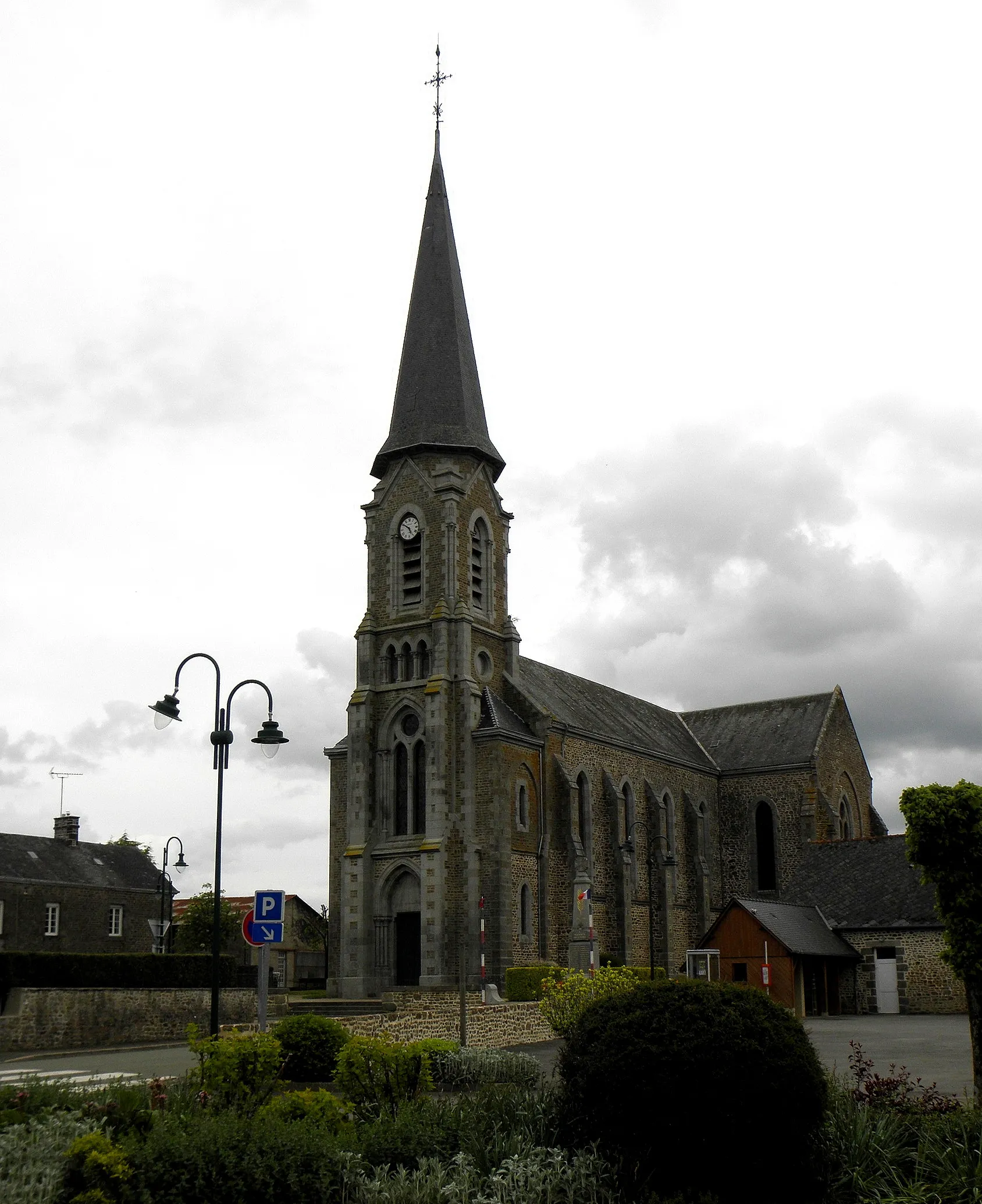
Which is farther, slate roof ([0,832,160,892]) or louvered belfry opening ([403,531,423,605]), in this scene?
slate roof ([0,832,160,892])

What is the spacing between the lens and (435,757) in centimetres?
4006

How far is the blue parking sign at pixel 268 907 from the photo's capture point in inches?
709

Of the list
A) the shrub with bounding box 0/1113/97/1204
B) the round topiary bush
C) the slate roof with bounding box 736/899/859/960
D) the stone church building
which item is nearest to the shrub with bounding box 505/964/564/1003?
the stone church building

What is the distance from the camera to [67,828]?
181ft

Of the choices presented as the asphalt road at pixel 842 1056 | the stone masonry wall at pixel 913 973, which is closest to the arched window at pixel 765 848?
the stone masonry wall at pixel 913 973

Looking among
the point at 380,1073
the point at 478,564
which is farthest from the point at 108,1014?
the point at 478,564

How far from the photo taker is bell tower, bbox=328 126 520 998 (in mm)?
39844

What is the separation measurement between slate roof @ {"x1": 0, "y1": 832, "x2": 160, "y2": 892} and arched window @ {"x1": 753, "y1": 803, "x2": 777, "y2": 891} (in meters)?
25.9

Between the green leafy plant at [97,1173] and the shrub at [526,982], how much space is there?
91.6 ft

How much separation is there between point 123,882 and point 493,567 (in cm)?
2319

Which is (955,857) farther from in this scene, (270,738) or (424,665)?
(424,665)

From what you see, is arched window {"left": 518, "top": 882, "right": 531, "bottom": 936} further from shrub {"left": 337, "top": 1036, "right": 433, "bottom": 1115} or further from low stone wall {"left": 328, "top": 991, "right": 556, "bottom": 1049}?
shrub {"left": 337, "top": 1036, "right": 433, "bottom": 1115}

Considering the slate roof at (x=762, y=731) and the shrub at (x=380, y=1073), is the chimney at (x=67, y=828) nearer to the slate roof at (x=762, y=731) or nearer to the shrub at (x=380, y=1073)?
the slate roof at (x=762, y=731)

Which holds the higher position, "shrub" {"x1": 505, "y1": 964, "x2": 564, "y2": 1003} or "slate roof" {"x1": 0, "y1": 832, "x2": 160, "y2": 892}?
"slate roof" {"x1": 0, "y1": 832, "x2": 160, "y2": 892}
